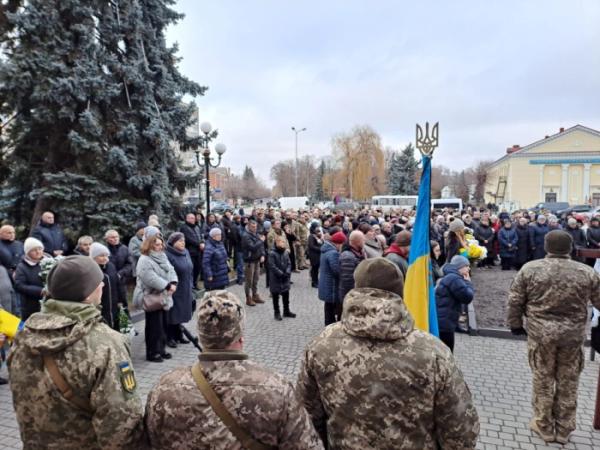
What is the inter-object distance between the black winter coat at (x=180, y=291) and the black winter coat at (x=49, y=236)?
3213 millimetres

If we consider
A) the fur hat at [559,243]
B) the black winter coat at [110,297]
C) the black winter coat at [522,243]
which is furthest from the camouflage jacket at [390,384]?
the black winter coat at [522,243]

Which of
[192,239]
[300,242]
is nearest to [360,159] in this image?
[300,242]

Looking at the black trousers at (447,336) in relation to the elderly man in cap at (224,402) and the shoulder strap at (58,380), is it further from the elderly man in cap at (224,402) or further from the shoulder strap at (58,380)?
the shoulder strap at (58,380)

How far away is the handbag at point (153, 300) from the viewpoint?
5922 mm

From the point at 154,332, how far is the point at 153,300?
0.58 metres

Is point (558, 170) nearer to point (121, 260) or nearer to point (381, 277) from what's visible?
point (121, 260)

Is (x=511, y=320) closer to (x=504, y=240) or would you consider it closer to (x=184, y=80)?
(x=504, y=240)

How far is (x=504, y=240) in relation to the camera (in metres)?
13.7

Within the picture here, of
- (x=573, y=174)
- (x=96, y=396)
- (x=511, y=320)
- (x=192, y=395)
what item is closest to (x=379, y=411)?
(x=192, y=395)

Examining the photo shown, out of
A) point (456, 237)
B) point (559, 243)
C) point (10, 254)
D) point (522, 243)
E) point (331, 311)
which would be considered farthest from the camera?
point (522, 243)

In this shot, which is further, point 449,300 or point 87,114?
point 87,114

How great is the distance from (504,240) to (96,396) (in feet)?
46.2

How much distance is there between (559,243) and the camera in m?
3.96

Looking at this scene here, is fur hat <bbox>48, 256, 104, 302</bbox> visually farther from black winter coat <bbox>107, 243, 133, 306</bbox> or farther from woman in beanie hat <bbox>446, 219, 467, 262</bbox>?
woman in beanie hat <bbox>446, 219, 467, 262</bbox>
